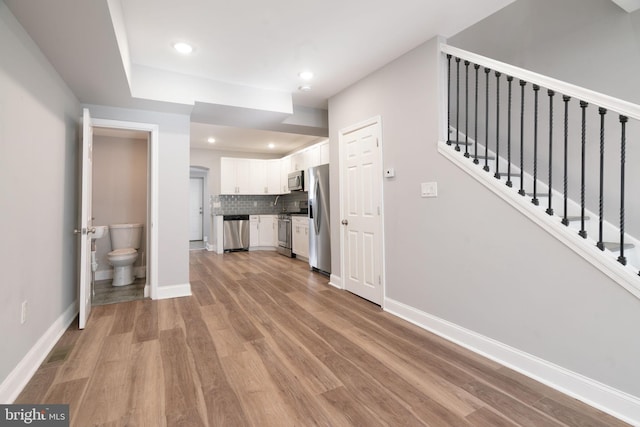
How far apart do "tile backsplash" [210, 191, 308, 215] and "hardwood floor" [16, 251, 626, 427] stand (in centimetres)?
446

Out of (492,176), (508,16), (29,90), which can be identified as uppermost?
(508,16)

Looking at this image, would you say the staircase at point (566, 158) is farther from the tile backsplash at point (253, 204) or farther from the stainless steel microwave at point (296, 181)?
the tile backsplash at point (253, 204)

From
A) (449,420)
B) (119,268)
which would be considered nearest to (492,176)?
(449,420)

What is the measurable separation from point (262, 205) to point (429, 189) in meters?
5.86

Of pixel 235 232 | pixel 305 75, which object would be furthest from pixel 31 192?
pixel 235 232

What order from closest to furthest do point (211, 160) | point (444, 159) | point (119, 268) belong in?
point (444, 159) < point (119, 268) < point (211, 160)

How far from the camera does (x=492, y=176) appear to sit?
216 cm

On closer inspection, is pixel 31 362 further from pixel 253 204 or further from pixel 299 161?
pixel 253 204

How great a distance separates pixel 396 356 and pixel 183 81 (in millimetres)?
3418

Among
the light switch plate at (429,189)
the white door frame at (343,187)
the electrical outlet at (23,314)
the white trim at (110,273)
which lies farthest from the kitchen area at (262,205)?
the electrical outlet at (23,314)

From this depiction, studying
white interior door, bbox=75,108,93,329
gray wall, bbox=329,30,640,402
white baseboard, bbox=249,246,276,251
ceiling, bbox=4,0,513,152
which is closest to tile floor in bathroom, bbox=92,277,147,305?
white interior door, bbox=75,108,93,329

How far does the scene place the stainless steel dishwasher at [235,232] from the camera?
7004 mm

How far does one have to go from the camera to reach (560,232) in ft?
5.84

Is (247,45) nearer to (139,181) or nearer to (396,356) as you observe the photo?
(396,356)
